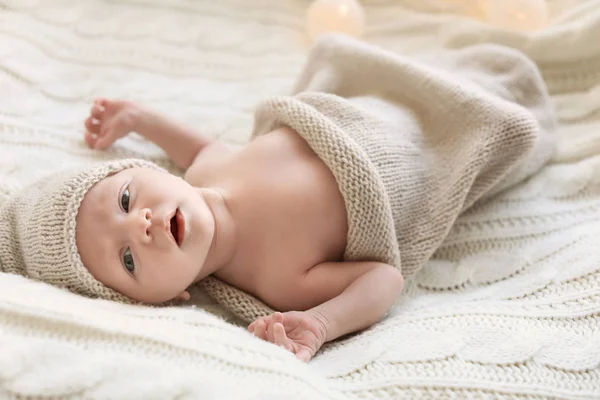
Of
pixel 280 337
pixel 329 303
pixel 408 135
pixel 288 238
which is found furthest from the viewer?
pixel 408 135

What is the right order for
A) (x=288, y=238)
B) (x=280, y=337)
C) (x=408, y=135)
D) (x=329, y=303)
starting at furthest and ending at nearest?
(x=408, y=135)
(x=288, y=238)
(x=329, y=303)
(x=280, y=337)

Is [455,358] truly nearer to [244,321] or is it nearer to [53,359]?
[244,321]

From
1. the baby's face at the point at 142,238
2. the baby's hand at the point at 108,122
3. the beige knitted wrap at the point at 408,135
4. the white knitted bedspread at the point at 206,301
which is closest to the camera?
the white knitted bedspread at the point at 206,301

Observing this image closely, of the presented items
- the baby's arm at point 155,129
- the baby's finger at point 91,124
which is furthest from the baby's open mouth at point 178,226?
the baby's finger at point 91,124

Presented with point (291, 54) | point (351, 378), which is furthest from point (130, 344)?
point (291, 54)

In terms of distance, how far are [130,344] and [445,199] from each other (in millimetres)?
723

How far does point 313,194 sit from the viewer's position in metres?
1.14

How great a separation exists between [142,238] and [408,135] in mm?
645

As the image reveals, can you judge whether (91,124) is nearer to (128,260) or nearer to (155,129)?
(155,129)

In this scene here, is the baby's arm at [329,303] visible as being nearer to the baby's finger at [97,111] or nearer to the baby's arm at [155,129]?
the baby's arm at [155,129]

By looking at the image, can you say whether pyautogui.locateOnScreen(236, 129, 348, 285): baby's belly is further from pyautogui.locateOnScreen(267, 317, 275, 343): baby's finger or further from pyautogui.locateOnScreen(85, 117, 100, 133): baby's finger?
pyautogui.locateOnScreen(85, 117, 100, 133): baby's finger

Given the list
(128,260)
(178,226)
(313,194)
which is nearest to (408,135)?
(313,194)

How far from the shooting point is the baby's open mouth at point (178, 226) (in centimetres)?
103

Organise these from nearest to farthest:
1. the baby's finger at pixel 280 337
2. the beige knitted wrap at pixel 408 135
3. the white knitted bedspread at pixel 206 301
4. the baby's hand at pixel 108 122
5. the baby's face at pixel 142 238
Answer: the white knitted bedspread at pixel 206 301 < the baby's finger at pixel 280 337 < the baby's face at pixel 142 238 < the beige knitted wrap at pixel 408 135 < the baby's hand at pixel 108 122
